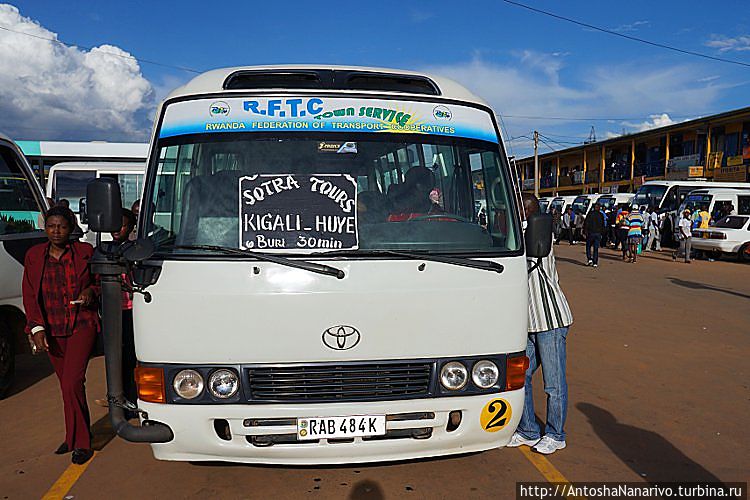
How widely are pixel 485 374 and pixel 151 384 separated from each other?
1773 millimetres

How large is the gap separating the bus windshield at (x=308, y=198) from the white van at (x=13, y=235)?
297cm

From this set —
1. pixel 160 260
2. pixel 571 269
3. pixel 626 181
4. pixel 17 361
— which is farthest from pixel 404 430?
pixel 626 181

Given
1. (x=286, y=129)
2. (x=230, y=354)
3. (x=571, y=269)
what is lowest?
(x=571, y=269)

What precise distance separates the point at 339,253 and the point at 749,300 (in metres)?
11.4

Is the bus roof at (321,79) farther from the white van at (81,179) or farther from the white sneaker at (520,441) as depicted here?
the white van at (81,179)

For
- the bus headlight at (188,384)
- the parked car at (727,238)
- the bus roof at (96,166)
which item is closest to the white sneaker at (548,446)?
the bus headlight at (188,384)

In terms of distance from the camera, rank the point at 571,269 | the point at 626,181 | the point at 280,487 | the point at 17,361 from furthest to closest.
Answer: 1. the point at 626,181
2. the point at 571,269
3. the point at 17,361
4. the point at 280,487

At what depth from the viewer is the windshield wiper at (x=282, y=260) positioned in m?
3.31

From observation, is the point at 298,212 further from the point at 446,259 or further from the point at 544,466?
the point at 544,466

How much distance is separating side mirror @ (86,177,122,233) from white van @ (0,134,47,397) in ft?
9.55

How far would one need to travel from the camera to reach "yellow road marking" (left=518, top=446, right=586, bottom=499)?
163 inches

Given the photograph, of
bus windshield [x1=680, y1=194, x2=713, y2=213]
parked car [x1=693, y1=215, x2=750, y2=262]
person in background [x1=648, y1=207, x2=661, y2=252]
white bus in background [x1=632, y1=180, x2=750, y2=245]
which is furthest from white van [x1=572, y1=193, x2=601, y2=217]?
parked car [x1=693, y1=215, x2=750, y2=262]

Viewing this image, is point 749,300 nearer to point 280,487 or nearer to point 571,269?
point 571,269

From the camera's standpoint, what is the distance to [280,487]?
13.1 feet
